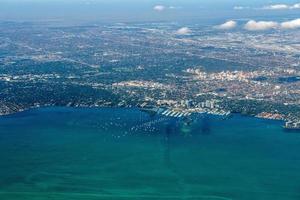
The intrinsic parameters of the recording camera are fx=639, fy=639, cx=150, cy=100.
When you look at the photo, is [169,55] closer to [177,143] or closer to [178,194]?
Answer: [177,143]

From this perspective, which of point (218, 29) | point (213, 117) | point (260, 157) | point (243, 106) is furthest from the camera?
point (218, 29)

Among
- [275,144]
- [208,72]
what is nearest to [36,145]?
[275,144]

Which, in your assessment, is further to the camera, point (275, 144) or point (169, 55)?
point (169, 55)

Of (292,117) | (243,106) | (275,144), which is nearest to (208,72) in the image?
(243,106)

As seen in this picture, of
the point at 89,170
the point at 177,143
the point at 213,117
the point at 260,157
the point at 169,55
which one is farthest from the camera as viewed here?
the point at 169,55

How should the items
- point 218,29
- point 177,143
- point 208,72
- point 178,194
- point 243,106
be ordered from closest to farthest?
point 178,194, point 177,143, point 243,106, point 208,72, point 218,29

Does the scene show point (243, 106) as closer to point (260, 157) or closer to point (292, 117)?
point (292, 117)
